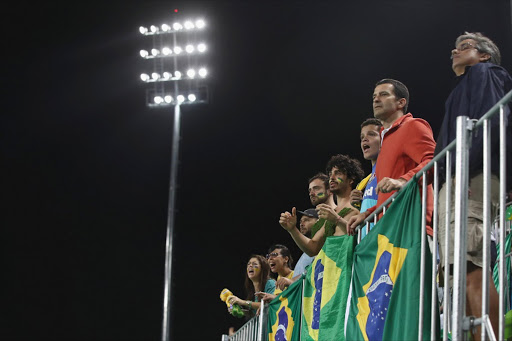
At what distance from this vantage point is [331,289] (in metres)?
4.79

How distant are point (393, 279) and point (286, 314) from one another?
2217mm

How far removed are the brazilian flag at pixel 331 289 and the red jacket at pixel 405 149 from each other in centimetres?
32

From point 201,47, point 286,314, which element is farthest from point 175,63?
point 286,314

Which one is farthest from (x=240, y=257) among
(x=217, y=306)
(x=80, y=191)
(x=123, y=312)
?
(x=80, y=191)

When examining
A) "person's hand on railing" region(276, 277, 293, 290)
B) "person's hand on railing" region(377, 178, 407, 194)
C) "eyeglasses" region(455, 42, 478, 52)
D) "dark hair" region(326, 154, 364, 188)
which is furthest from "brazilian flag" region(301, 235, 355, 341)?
"person's hand on railing" region(276, 277, 293, 290)

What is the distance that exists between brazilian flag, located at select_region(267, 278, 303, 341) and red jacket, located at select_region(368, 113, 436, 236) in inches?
53.5

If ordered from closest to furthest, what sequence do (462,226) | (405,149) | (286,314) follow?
1. (462,226)
2. (405,149)
3. (286,314)

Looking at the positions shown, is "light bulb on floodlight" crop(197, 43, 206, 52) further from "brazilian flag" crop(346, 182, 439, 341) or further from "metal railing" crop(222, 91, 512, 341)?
"metal railing" crop(222, 91, 512, 341)

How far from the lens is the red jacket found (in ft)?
14.7

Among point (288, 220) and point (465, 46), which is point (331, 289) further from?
point (465, 46)

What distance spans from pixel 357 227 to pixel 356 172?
101 centimetres

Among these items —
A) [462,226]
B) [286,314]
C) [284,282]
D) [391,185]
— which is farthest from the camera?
[284,282]

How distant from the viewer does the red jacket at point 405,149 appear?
177 inches

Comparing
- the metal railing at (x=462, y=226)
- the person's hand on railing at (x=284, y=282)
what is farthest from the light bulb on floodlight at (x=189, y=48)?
the metal railing at (x=462, y=226)
